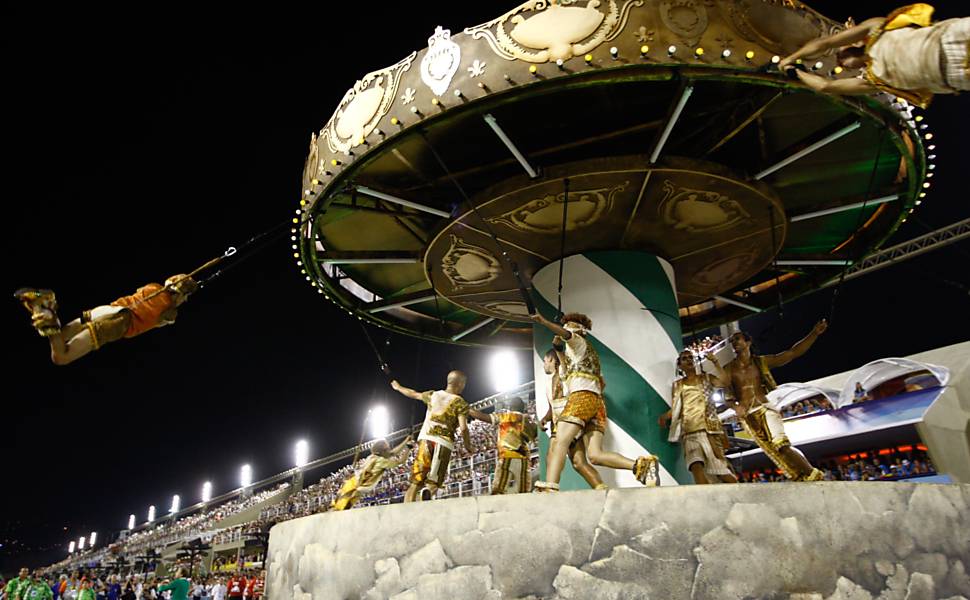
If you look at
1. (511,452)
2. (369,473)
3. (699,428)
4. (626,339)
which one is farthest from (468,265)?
(699,428)

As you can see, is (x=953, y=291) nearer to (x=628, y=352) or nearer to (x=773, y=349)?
(x=773, y=349)

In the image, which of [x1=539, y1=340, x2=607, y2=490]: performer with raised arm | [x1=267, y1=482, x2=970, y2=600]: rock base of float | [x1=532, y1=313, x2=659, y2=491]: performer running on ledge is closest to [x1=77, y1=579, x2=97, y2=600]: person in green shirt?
[x1=539, y1=340, x2=607, y2=490]: performer with raised arm

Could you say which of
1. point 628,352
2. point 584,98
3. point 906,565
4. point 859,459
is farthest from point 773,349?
point 906,565

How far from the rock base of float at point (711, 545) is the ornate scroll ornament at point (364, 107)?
427 centimetres

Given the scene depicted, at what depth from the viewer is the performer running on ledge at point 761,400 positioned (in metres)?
6.67

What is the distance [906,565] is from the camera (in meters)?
3.91

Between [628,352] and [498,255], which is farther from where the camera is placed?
[498,255]

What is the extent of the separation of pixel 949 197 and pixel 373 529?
2085cm

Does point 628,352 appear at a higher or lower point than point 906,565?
higher

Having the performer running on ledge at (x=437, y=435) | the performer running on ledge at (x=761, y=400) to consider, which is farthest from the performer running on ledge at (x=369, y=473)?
the performer running on ledge at (x=761, y=400)

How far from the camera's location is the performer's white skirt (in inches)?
128

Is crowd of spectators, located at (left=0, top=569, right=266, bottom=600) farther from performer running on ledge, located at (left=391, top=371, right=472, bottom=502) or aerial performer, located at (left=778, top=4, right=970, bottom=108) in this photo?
aerial performer, located at (left=778, top=4, right=970, bottom=108)

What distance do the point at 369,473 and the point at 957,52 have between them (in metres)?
7.97

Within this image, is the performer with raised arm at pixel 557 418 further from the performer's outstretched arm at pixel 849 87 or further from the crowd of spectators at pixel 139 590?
the crowd of spectators at pixel 139 590
